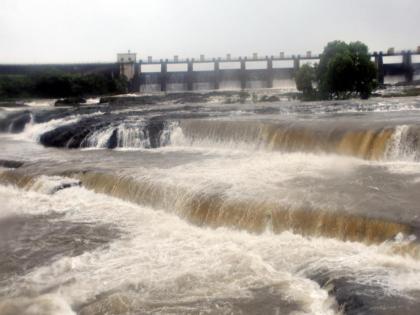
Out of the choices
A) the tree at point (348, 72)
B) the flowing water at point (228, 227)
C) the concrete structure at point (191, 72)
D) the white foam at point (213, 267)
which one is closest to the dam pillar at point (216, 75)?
the concrete structure at point (191, 72)

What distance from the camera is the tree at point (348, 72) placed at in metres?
37.2

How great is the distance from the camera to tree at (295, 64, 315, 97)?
4137 centimetres

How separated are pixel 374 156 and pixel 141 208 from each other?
683 cm

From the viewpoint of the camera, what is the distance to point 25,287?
815 centimetres

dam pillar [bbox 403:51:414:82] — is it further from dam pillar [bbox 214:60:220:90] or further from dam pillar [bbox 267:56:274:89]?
dam pillar [bbox 214:60:220:90]

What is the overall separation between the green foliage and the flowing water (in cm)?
4679

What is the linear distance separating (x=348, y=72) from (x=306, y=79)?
4944 mm

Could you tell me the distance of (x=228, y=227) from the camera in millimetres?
10391

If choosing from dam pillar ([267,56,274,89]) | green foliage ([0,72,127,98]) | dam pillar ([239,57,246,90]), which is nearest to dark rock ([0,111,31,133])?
green foliage ([0,72,127,98])

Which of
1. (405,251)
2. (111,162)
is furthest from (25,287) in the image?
(111,162)

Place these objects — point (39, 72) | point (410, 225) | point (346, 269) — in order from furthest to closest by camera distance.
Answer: point (39, 72)
point (410, 225)
point (346, 269)

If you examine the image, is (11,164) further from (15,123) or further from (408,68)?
(408,68)

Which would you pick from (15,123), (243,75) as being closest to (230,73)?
(243,75)

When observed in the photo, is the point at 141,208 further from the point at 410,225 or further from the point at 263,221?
the point at 410,225
